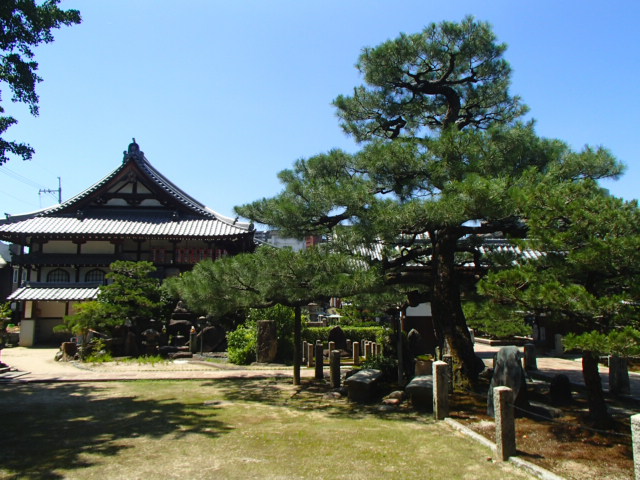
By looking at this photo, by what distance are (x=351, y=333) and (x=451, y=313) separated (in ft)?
36.4

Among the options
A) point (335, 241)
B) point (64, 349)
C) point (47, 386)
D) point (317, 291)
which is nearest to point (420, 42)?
point (335, 241)

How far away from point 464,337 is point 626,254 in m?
5.32

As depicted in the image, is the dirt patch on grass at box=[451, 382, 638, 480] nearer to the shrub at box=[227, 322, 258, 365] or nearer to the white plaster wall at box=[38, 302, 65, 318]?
the shrub at box=[227, 322, 258, 365]

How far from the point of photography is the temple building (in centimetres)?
2500

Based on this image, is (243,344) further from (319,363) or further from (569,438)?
(569,438)

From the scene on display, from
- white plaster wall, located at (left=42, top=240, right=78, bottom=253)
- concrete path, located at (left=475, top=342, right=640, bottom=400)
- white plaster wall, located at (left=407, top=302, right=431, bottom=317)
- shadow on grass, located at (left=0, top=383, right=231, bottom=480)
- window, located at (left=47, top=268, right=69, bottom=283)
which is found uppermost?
white plaster wall, located at (left=42, top=240, right=78, bottom=253)

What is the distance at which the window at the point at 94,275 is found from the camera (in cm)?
2644

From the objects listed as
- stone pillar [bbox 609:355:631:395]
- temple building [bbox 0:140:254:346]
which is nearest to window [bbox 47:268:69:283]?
temple building [bbox 0:140:254:346]

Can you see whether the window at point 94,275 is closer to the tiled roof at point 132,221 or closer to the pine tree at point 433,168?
the tiled roof at point 132,221

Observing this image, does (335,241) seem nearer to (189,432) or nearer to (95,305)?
(189,432)

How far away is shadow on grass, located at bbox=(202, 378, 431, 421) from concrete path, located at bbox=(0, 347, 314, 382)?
4.60 feet

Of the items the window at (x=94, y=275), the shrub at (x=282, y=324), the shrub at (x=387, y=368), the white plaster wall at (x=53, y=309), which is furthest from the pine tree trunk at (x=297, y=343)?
the white plaster wall at (x=53, y=309)

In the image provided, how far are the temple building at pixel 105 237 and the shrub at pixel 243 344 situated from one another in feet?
24.8

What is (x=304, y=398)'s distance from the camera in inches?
424
